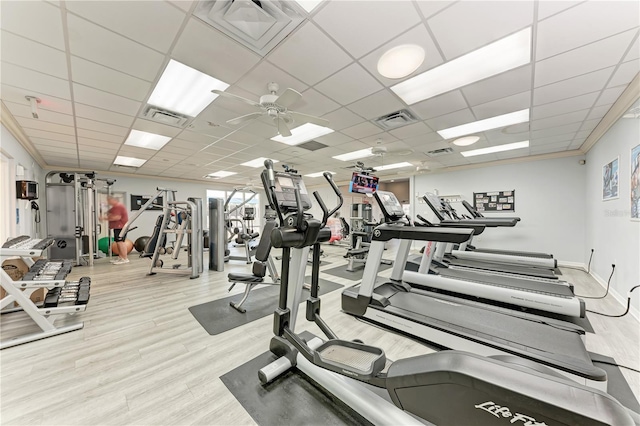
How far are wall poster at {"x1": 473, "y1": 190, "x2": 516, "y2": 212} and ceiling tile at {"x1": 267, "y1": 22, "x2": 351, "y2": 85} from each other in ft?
21.3

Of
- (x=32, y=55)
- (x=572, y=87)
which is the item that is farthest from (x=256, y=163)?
(x=572, y=87)

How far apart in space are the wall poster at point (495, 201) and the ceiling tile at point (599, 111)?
309 cm

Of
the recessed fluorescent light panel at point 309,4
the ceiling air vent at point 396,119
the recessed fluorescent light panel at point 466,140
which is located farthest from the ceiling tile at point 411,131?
the recessed fluorescent light panel at point 309,4

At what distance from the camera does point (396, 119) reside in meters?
3.88

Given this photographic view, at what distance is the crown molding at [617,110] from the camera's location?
2793mm

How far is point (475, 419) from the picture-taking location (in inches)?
33.0

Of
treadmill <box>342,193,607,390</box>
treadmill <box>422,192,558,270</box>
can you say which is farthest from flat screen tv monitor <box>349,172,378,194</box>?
treadmill <box>342,193,607,390</box>

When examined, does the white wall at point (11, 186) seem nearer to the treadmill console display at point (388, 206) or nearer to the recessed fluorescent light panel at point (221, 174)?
the recessed fluorescent light panel at point (221, 174)

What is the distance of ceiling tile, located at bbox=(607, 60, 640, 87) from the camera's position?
7.96 feet

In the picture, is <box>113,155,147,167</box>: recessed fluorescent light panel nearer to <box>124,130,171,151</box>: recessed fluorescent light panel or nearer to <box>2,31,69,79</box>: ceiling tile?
<box>124,130,171,151</box>: recessed fluorescent light panel

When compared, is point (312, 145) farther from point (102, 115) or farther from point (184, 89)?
point (102, 115)

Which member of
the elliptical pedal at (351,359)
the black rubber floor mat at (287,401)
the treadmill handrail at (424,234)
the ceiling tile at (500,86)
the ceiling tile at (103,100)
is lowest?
the black rubber floor mat at (287,401)

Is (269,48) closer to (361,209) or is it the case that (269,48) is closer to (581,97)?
(581,97)

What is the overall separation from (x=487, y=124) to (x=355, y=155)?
294 cm
